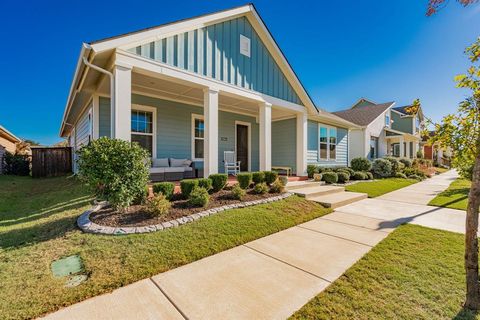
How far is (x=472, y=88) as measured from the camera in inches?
80.4

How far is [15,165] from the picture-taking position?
13.8m

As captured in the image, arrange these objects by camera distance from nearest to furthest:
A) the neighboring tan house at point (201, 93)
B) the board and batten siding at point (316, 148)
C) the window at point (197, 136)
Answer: the neighboring tan house at point (201, 93) < the window at point (197, 136) < the board and batten siding at point (316, 148)

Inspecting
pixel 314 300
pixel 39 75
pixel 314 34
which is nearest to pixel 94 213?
pixel 314 300

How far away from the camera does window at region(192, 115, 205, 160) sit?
→ 8688mm

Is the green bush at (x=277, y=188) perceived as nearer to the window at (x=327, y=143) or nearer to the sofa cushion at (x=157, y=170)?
the sofa cushion at (x=157, y=170)

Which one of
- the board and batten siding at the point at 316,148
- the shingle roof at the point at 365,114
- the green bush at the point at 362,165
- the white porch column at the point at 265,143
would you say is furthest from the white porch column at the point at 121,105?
the shingle roof at the point at 365,114

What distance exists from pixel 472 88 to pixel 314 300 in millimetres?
2603

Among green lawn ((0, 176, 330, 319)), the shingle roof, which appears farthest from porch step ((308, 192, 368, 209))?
the shingle roof

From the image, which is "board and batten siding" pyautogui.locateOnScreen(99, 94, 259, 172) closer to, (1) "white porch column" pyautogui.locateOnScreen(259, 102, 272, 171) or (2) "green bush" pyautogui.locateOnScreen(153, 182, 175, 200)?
(1) "white porch column" pyautogui.locateOnScreen(259, 102, 272, 171)

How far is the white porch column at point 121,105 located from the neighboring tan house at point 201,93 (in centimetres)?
2

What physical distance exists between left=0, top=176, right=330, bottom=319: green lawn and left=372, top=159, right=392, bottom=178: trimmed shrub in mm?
10098

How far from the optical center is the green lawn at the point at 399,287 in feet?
6.19

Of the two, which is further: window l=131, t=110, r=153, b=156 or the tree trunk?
window l=131, t=110, r=153, b=156

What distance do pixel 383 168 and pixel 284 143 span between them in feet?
22.5
